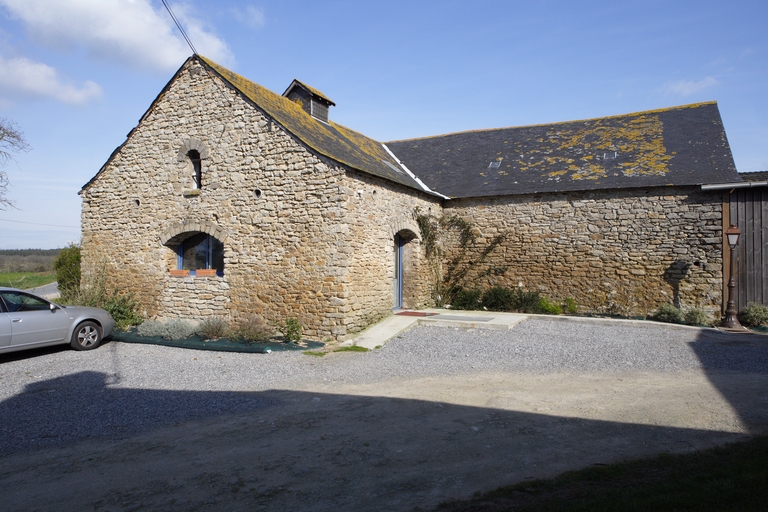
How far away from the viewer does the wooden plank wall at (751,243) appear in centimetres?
1197

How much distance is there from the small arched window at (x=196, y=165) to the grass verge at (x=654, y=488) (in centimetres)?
1055

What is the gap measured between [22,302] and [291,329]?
4.72 m

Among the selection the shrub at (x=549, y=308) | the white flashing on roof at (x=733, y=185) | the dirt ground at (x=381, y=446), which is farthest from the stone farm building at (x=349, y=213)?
the dirt ground at (x=381, y=446)

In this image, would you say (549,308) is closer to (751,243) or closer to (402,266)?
(402,266)

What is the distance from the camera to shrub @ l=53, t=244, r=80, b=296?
14.8 m

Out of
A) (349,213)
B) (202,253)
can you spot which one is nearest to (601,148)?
(349,213)

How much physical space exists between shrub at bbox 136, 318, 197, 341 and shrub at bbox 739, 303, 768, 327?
1225cm

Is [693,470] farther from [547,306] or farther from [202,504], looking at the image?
[547,306]

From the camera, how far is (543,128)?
17250 mm

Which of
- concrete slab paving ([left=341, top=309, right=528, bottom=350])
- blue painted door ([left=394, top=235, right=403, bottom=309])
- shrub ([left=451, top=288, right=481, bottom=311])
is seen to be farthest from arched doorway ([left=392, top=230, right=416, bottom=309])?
shrub ([left=451, top=288, right=481, bottom=311])

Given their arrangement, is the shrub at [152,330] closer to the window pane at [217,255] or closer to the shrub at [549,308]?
the window pane at [217,255]

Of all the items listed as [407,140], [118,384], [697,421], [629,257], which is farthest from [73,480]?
[407,140]

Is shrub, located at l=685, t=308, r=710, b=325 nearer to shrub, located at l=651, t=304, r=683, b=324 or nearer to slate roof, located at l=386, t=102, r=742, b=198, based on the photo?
shrub, located at l=651, t=304, r=683, b=324

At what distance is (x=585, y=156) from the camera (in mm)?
14812
